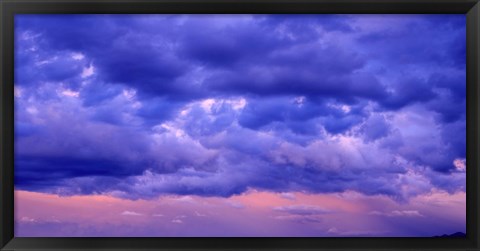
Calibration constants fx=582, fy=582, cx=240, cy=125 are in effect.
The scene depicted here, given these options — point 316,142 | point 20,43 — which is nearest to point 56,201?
point 20,43

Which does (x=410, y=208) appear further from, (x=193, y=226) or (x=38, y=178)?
(x=38, y=178)

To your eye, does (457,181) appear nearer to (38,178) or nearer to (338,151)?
(338,151)

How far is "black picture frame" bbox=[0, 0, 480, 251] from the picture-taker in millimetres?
2334

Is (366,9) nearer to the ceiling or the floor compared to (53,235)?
nearer to the ceiling

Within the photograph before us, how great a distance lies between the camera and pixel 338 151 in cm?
251

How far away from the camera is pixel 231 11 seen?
237cm

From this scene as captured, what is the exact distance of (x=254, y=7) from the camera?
2.35 metres

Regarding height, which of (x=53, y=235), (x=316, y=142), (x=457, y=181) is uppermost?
(x=316, y=142)

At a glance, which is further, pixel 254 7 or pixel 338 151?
pixel 338 151

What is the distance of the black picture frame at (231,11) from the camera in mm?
2334

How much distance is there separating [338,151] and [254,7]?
2.34 ft

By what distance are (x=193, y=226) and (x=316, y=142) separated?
0.65 metres

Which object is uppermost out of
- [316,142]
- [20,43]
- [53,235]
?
[20,43]

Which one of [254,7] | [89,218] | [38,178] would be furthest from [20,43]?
[254,7]
